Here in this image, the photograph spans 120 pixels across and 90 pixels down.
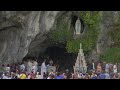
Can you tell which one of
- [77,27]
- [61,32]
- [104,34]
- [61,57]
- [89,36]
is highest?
[77,27]

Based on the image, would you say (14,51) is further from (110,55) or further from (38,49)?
(110,55)

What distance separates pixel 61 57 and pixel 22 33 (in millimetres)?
3263

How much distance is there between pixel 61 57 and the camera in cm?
2277

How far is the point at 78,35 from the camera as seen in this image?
22.5 meters

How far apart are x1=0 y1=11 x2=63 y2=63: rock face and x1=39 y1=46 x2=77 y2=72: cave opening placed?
1.76 m

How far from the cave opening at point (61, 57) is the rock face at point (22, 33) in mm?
1756

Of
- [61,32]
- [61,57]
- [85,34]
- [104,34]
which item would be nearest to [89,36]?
[85,34]

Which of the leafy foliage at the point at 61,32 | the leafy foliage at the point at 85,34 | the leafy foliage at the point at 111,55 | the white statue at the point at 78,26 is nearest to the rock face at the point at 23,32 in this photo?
the leafy foliage at the point at 61,32

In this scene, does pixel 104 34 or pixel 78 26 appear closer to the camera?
pixel 104 34

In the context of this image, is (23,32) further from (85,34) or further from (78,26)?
(85,34)

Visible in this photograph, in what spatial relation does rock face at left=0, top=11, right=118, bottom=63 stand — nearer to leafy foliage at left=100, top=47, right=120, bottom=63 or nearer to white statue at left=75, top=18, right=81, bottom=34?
white statue at left=75, top=18, right=81, bottom=34

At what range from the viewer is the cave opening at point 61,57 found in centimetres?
2195

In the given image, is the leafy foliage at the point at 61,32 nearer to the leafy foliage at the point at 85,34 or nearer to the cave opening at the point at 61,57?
the leafy foliage at the point at 85,34

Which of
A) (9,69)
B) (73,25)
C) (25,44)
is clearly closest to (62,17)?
(73,25)
